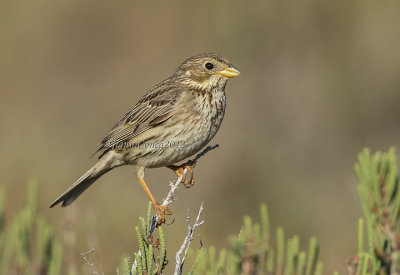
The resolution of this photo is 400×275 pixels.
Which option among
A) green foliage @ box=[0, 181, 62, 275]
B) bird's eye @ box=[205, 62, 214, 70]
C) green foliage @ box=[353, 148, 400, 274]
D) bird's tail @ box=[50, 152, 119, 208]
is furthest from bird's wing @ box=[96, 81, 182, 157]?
green foliage @ box=[353, 148, 400, 274]

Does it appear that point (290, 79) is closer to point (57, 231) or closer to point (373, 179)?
point (57, 231)

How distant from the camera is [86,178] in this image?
219 inches

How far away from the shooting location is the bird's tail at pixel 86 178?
5.47 m

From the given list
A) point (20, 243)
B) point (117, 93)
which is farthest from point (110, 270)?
point (117, 93)

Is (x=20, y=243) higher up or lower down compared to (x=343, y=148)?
lower down

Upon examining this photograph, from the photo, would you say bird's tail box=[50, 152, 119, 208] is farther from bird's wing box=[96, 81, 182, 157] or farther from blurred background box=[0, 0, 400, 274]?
blurred background box=[0, 0, 400, 274]

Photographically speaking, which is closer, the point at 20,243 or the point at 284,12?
the point at 20,243

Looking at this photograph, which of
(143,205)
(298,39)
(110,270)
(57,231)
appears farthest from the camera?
(298,39)

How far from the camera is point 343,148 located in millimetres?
7941

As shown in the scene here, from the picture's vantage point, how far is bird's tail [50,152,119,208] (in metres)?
5.47

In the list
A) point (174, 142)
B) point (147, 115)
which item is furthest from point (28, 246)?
point (147, 115)

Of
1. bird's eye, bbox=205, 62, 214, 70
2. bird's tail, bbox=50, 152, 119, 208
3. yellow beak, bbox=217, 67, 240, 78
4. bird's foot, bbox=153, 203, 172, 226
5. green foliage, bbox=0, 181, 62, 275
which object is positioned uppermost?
bird's eye, bbox=205, 62, 214, 70

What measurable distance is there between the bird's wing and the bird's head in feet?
0.52

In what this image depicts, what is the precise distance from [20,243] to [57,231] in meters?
2.80
